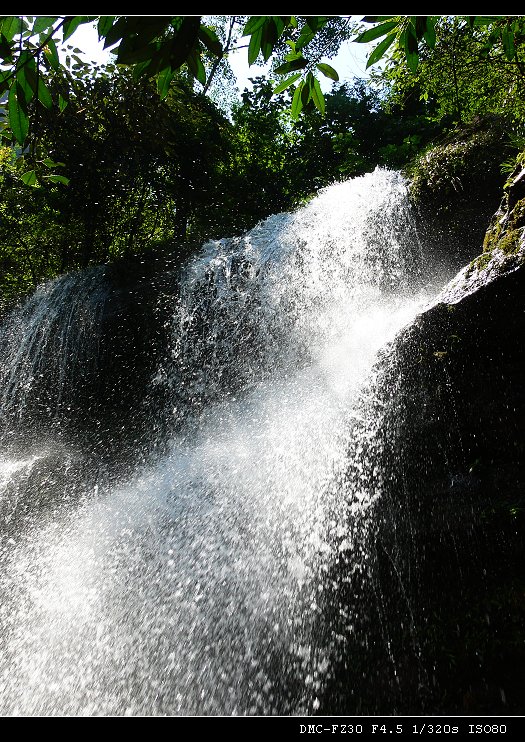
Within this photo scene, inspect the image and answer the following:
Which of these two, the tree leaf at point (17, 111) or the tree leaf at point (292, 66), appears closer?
the tree leaf at point (17, 111)

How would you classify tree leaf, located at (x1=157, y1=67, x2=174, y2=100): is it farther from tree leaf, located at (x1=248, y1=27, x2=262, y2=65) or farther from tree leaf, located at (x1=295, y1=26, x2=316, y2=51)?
tree leaf, located at (x1=295, y1=26, x2=316, y2=51)

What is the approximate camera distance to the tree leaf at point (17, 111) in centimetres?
122

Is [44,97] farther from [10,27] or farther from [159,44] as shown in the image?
[159,44]

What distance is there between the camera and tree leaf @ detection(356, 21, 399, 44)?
1.31m

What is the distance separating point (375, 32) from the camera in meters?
1.32

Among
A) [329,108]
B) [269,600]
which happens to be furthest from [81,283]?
[329,108]

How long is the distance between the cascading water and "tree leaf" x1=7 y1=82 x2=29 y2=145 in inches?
132

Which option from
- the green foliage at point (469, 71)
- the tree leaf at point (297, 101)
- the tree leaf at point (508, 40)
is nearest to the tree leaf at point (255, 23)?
the tree leaf at point (297, 101)

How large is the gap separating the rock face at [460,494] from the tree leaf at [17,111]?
136 inches

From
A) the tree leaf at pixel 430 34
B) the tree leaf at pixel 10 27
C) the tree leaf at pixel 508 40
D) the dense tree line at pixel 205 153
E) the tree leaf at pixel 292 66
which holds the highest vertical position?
the dense tree line at pixel 205 153

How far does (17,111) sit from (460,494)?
12.0ft

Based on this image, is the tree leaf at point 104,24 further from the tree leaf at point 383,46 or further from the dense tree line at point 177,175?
the dense tree line at point 177,175

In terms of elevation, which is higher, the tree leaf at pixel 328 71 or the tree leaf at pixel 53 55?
the tree leaf at pixel 53 55
